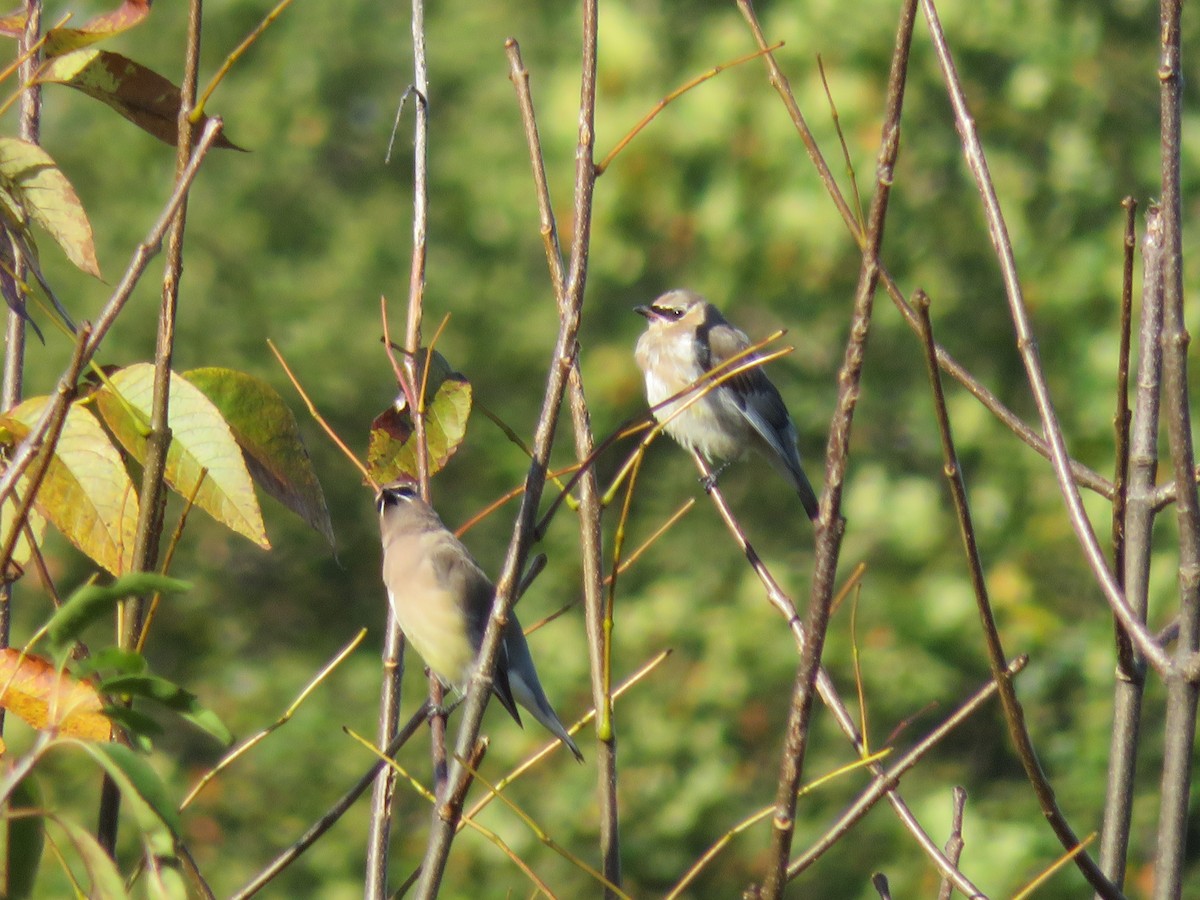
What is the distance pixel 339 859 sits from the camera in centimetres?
893

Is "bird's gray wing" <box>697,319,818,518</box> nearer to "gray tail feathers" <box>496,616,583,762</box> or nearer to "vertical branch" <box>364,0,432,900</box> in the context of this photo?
"gray tail feathers" <box>496,616,583,762</box>

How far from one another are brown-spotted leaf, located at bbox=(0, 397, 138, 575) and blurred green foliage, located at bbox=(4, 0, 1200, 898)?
20.6 feet

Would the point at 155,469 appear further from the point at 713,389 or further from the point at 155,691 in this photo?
the point at 713,389

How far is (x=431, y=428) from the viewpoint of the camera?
7.08 ft

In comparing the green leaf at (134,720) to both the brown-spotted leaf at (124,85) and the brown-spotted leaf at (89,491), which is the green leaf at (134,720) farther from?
the brown-spotted leaf at (124,85)

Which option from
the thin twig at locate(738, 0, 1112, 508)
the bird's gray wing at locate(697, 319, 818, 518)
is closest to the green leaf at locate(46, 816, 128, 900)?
the thin twig at locate(738, 0, 1112, 508)

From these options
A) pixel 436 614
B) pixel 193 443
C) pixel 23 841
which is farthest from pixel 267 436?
pixel 436 614

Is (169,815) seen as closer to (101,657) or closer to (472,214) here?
(101,657)

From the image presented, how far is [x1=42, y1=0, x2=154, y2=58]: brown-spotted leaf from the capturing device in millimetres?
1581

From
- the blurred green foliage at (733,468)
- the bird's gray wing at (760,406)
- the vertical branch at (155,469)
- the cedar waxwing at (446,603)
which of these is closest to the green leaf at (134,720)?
the vertical branch at (155,469)

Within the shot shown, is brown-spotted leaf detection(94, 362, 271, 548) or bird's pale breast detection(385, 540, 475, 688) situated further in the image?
bird's pale breast detection(385, 540, 475, 688)

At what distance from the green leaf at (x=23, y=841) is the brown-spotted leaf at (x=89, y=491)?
34 centimetres

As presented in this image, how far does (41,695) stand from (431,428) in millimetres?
809

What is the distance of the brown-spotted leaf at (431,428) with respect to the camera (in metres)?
2.13
